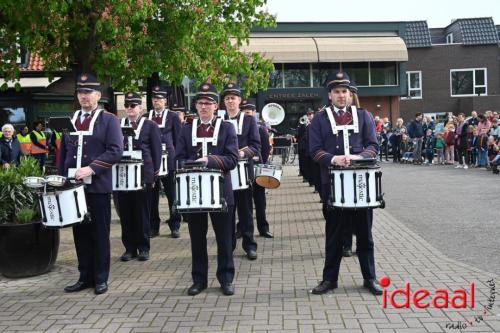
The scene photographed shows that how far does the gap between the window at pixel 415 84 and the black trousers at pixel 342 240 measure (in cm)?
3971

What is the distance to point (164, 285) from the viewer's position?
22.6 feet

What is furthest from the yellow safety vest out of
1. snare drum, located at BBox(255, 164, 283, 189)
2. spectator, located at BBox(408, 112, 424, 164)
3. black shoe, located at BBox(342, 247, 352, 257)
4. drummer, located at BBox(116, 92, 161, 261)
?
spectator, located at BBox(408, 112, 424, 164)

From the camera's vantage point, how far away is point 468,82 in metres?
44.2

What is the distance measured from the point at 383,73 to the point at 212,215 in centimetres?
3520

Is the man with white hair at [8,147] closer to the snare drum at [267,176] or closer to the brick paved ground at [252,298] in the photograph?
the brick paved ground at [252,298]

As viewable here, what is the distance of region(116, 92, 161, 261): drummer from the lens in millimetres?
8461

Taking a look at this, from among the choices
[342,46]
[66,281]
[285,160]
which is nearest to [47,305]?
[66,281]

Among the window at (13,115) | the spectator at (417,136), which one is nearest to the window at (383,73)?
the spectator at (417,136)

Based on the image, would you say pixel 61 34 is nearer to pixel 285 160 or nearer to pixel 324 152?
pixel 324 152

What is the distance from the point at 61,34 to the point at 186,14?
7.89 ft

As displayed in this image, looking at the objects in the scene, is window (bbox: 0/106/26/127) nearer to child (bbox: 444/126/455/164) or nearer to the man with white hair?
the man with white hair

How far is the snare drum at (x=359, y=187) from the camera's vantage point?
238 inches

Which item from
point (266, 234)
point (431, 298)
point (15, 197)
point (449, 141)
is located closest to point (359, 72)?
point (449, 141)

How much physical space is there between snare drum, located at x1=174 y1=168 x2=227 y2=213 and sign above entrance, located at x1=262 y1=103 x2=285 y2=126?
19568mm
